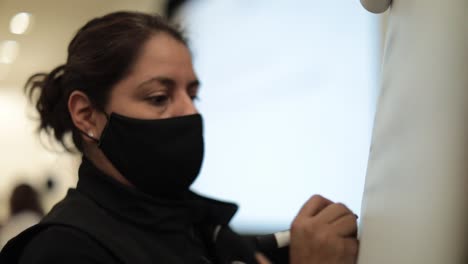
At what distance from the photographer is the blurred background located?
6.00 ft

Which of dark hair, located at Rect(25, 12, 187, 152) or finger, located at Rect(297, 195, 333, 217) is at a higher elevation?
dark hair, located at Rect(25, 12, 187, 152)

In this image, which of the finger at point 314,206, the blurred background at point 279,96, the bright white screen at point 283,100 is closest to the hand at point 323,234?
the finger at point 314,206

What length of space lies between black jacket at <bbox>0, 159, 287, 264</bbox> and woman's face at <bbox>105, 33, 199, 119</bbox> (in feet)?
0.49

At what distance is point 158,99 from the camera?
1.14 m

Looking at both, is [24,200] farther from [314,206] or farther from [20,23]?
[314,206]

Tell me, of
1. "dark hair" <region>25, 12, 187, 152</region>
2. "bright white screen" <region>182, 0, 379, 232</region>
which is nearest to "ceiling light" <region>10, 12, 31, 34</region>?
"bright white screen" <region>182, 0, 379, 232</region>

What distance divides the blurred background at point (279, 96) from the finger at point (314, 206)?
699 mm

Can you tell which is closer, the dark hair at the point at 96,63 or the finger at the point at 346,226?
the finger at the point at 346,226

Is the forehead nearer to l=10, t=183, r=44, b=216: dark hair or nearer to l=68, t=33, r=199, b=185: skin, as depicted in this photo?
l=68, t=33, r=199, b=185: skin

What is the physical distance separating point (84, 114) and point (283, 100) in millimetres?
1125

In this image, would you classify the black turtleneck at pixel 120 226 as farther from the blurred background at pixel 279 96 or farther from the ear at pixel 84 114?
the blurred background at pixel 279 96

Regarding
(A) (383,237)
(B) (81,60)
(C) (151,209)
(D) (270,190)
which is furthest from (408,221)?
(D) (270,190)

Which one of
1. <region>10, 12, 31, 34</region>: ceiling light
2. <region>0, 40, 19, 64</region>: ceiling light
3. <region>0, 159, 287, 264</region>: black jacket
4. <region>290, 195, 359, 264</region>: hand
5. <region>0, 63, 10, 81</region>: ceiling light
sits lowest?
<region>0, 159, 287, 264</region>: black jacket

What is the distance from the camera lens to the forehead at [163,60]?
1135 mm
